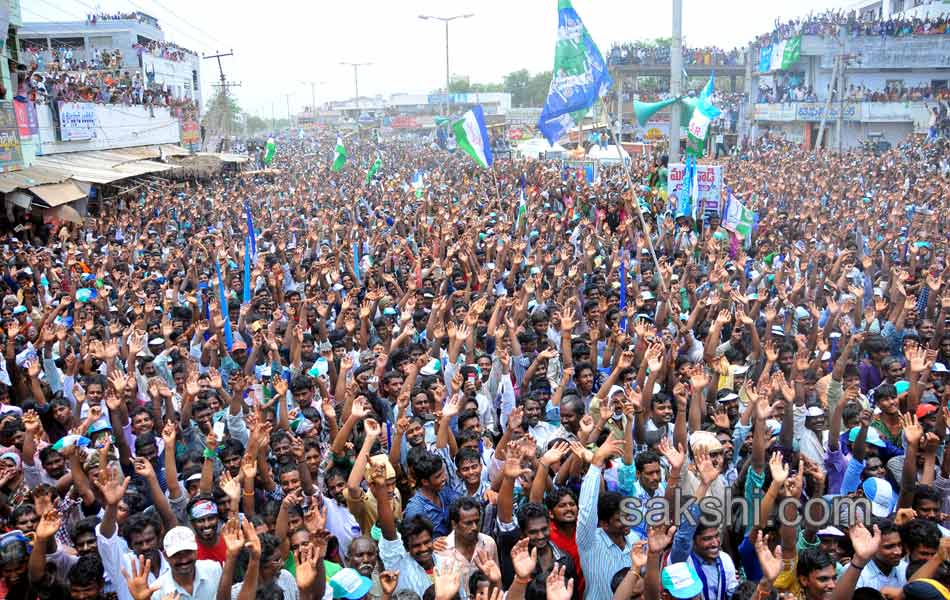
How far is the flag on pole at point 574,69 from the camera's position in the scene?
9055 mm

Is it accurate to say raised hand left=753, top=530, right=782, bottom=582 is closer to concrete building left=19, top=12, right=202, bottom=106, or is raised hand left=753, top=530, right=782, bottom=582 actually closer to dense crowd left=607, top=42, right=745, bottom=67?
concrete building left=19, top=12, right=202, bottom=106

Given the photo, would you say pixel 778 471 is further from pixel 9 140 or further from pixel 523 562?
pixel 9 140

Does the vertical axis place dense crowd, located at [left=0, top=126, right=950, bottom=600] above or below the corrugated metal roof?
below

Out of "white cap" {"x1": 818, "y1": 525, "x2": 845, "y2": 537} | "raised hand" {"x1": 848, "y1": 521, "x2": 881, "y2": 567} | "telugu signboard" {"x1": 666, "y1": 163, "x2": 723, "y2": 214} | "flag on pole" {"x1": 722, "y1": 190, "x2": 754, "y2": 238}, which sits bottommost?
"white cap" {"x1": 818, "y1": 525, "x2": 845, "y2": 537}

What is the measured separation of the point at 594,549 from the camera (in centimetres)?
343

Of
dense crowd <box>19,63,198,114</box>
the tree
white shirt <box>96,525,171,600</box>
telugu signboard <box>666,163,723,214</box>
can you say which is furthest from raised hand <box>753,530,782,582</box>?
the tree

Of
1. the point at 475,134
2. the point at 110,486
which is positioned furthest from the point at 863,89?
the point at 110,486

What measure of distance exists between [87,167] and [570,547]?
56.6 ft

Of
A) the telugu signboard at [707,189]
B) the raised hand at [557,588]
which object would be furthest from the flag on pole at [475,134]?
the raised hand at [557,588]

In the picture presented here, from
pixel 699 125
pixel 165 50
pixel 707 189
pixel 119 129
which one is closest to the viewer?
pixel 707 189

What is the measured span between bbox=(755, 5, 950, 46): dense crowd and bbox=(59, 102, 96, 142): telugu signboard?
28835 millimetres

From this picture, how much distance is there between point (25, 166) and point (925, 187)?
1693 cm

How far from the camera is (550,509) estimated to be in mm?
3617

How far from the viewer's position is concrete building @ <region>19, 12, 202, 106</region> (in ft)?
112
